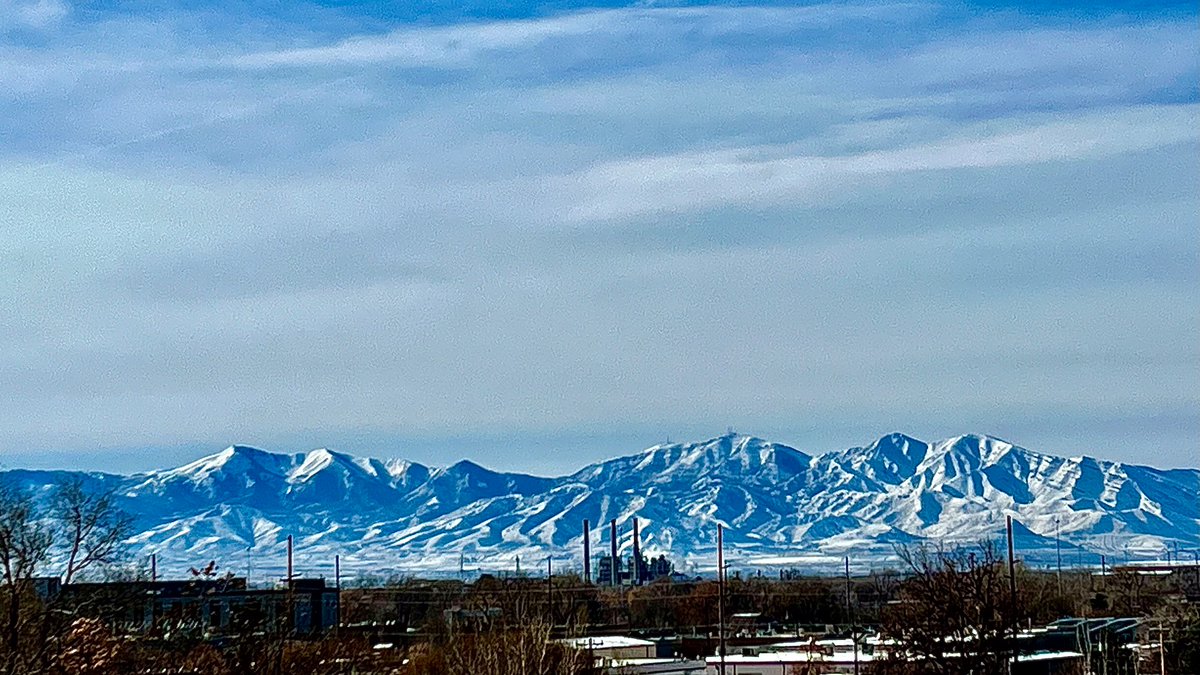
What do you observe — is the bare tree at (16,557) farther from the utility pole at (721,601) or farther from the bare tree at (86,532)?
the utility pole at (721,601)

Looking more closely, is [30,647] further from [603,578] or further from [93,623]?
[603,578]

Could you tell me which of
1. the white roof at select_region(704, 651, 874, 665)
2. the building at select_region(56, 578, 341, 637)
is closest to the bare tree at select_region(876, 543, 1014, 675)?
the white roof at select_region(704, 651, 874, 665)

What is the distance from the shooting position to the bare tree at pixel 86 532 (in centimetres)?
3381

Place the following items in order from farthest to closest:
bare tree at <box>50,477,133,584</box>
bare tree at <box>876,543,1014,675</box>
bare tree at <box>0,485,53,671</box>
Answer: bare tree at <box>876,543,1014,675</box>, bare tree at <box>50,477,133,584</box>, bare tree at <box>0,485,53,671</box>

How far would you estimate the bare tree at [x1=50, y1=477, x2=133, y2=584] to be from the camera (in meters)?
33.8

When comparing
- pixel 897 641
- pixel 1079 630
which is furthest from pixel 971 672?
pixel 1079 630

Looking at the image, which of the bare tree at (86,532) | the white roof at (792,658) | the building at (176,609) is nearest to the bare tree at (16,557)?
the bare tree at (86,532)

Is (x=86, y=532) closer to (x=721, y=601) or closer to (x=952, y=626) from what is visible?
(x=952, y=626)

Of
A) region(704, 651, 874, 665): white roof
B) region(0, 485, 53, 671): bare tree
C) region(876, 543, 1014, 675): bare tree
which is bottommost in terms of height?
region(704, 651, 874, 665): white roof

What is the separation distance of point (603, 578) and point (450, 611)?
118m

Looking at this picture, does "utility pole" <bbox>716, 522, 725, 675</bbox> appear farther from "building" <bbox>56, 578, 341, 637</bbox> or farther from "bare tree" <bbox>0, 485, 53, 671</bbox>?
"bare tree" <bbox>0, 485, 53, 671</bbox>

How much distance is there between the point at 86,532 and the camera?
34062mm

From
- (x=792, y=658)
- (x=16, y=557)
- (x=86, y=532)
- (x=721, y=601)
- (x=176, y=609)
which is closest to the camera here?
(x=16, y=557)

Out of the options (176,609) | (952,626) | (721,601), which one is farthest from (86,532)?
(721,601)
